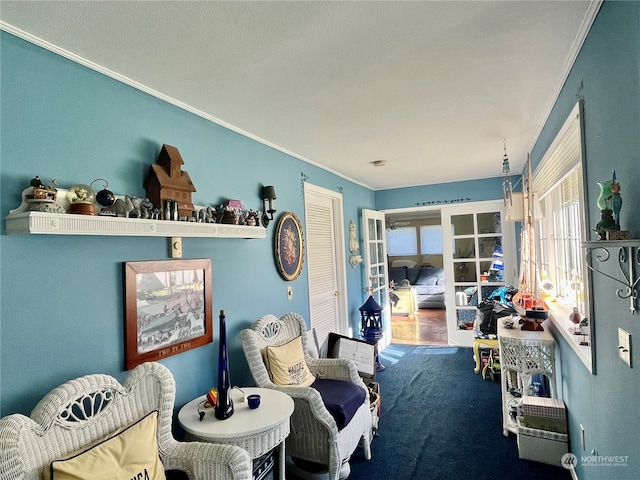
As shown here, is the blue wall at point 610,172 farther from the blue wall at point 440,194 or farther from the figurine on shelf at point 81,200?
the blue wall at point 440,194

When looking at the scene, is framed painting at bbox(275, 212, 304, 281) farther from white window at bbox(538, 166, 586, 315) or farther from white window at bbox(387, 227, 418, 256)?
white window at bbox(387, 227, 418, 256)

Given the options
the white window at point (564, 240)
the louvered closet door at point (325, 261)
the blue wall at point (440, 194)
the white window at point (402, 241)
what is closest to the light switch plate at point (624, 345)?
the white window at point (564, 240)

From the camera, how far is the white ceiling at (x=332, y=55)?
138 cm

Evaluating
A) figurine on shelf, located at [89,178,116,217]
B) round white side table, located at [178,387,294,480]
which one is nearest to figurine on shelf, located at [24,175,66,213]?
figurine on shelf, located at [89,178,116,217]

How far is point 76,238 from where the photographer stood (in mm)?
1592

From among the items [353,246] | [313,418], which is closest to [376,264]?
[353,246]

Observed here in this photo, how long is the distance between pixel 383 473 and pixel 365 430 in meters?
0.27

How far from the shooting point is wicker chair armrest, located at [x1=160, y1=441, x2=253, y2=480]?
1.57 meters

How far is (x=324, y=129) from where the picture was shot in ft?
8.92

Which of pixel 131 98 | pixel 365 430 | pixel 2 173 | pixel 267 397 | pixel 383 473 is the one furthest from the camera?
pixel 365 430

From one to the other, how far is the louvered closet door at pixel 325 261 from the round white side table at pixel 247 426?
1.59 m

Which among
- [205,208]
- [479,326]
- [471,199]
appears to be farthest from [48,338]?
[471,199]

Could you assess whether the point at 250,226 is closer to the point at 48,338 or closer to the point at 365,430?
the point at 48,338

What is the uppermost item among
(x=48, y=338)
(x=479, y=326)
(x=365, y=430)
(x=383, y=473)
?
(x=48, y=338)
